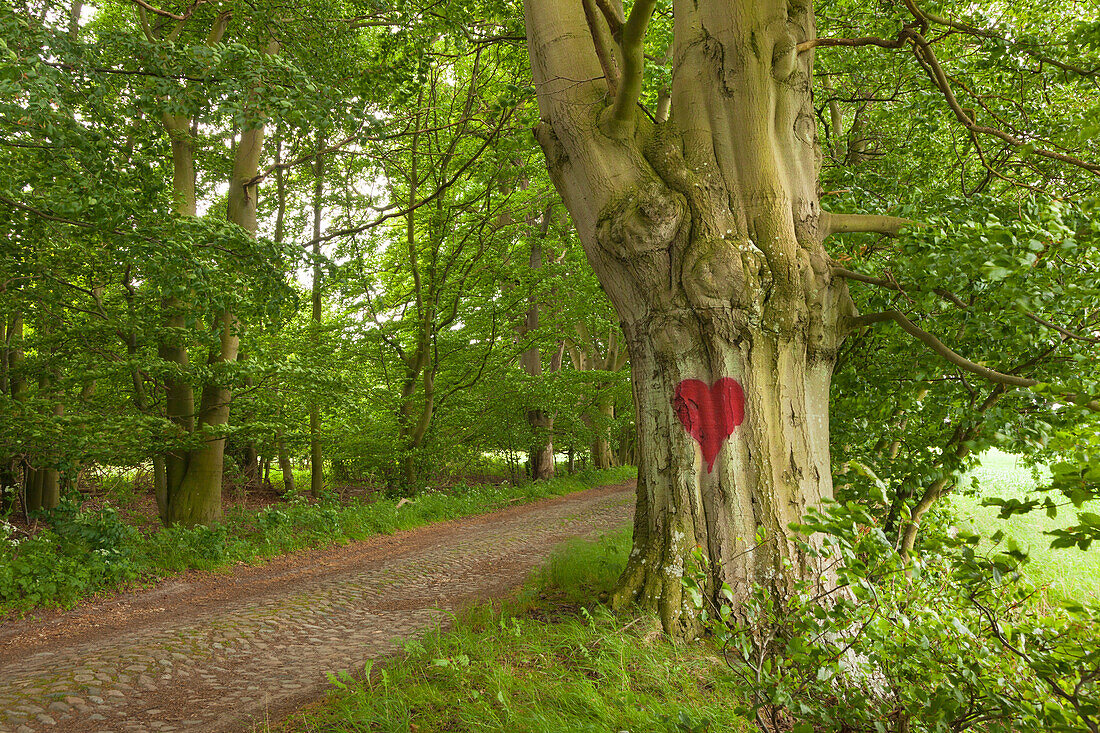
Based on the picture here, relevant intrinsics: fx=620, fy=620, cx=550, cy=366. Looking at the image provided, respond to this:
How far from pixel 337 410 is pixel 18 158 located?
17.4ft

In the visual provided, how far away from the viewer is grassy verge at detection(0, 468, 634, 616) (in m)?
6.22

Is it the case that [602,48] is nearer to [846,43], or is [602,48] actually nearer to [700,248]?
[700,248]

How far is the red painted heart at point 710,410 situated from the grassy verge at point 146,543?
6.43 meters

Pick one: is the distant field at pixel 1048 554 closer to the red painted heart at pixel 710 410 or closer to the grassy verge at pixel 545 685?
the red painted heart at pixel 710 410

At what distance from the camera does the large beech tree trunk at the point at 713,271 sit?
3828mm

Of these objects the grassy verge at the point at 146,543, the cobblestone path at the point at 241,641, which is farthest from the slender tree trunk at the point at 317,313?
the cobblestone path at the point at 241,641

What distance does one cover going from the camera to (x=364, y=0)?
25.0ft

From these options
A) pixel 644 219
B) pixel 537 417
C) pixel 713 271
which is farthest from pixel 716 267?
pixel 537 417

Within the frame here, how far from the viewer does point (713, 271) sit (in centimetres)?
388

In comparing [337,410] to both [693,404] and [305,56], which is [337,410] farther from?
[693,404]

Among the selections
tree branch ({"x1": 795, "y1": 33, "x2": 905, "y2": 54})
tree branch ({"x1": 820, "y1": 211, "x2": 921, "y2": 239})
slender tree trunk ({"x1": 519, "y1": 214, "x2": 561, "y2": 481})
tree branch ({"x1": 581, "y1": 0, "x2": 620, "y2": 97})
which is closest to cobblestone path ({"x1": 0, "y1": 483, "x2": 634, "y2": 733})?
tree branch ({"x1": 820, "y1": 211, "x2": 921, "y2": 239})

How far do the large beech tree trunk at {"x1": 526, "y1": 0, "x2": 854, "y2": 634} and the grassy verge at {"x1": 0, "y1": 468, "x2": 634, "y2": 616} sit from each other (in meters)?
5.92

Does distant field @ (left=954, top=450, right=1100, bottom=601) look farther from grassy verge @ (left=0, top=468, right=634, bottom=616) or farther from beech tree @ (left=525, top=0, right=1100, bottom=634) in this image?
grassy verge @ (left=0, top=468, right=634, bottom=616)

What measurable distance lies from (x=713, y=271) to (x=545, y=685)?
101 inches
